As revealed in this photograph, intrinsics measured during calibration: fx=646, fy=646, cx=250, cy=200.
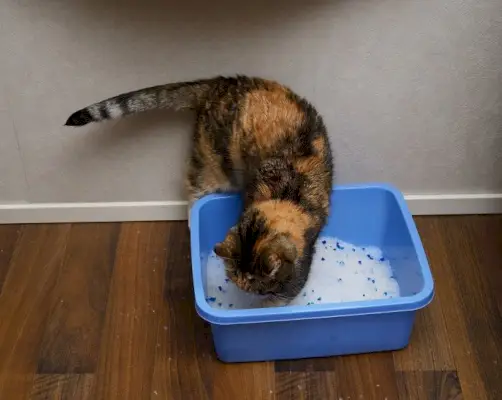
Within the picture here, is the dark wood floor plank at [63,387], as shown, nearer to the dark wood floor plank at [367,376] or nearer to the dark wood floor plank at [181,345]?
the dark wood floor plank at [181,345]

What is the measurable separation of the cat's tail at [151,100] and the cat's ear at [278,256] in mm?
482

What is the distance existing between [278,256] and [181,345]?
0.44m

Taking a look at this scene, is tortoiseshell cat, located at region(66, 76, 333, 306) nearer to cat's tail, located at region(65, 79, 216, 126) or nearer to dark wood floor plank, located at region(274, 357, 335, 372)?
cat's tail, located at region(65, 79, 216, 126)

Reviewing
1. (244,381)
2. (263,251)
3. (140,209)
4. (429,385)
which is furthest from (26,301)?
(429,385)

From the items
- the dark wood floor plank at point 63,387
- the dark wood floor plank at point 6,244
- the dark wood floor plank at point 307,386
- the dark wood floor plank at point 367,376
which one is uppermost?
the dark wood floor plank at point 367,376

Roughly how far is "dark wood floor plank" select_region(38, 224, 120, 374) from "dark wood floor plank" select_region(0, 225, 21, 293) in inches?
6.3

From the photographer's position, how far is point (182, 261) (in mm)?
1828

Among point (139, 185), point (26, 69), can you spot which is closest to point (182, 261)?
point (139, 185)

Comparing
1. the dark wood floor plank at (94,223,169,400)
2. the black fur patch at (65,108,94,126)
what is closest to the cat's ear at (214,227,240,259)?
the dark wood floor plank at (94,223,169,400)

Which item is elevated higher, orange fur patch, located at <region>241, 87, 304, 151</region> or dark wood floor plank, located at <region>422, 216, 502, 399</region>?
orange fur patch, located at <region>241, 87, 304, 151</region>

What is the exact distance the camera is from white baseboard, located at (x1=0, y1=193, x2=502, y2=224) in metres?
1.91

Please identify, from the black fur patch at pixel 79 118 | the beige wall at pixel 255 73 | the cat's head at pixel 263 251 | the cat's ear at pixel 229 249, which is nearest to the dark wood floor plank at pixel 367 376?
the cat's head at pixel 263 251

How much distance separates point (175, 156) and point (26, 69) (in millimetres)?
450

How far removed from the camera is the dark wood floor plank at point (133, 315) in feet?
5.04
